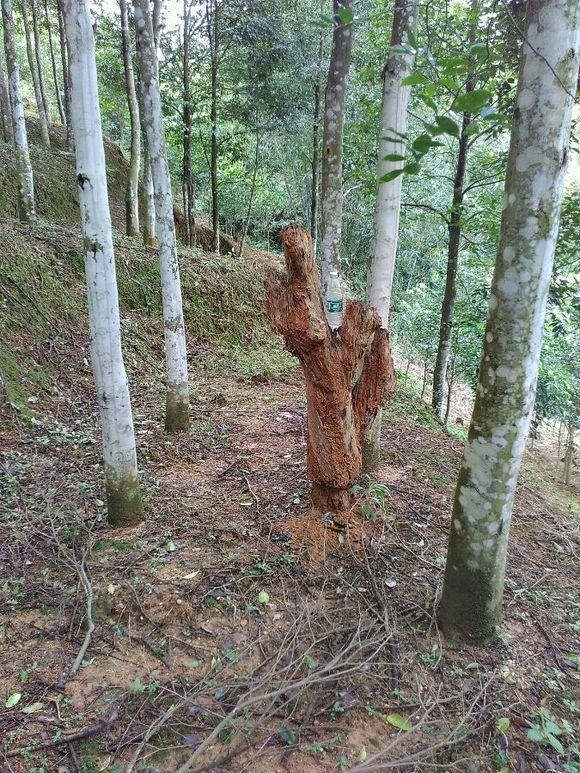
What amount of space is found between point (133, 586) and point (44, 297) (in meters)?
5.88

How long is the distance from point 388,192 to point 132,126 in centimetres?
807

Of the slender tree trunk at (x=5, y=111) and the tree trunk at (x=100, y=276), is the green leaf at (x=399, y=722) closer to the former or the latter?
the tree trunk at (x=100, y=276)

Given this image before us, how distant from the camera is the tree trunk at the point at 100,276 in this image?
132 inches

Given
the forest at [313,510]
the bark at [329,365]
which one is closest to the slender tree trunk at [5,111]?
the forest at [313,510]

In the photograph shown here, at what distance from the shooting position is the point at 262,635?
3.04m

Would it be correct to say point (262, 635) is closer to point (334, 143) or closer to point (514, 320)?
point (514, 320)

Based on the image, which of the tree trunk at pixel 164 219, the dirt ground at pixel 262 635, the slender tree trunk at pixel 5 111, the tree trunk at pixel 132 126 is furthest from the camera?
the slender tree trunk at pixel 5 111

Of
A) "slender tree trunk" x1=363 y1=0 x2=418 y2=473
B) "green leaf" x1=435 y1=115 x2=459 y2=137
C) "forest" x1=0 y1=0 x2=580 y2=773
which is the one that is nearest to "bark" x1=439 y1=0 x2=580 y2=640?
"forest" x1=0 y1=0 x2=580 y2=773

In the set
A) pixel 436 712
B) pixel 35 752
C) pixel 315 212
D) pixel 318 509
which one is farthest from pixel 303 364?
pixel 315 212

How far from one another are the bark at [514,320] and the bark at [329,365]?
110cm

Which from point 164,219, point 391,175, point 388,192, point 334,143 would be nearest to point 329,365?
point 388,192

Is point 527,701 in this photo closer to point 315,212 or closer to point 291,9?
point 315,212

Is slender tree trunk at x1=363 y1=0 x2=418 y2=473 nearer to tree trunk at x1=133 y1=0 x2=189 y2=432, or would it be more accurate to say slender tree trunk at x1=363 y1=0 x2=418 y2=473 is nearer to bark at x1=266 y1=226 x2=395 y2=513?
bark at x1=266 y1=226 x2=395 y2=513

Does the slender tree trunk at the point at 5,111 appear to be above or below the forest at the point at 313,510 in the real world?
Answer: above
